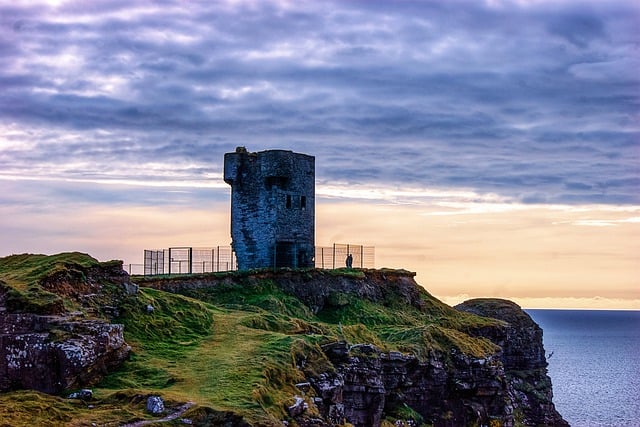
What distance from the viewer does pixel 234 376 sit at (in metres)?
33.5

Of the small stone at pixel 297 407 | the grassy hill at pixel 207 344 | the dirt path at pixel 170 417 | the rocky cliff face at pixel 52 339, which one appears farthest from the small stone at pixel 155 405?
the small stone at pixel 297 407

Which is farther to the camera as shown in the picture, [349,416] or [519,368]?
[519,368]

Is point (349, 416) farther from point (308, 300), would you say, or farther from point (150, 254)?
point (150, 254)

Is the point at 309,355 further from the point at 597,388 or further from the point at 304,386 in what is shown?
the point at 597,388

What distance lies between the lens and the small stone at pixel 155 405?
93.8 ft

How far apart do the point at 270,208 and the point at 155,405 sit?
1522 inches

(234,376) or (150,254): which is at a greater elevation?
(150,254)

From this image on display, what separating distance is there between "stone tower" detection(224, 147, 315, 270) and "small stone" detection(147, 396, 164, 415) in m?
37.0

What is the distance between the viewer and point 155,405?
2875 centimetres

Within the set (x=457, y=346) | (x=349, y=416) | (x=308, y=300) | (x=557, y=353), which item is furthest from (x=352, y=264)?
(x=557, y=353)

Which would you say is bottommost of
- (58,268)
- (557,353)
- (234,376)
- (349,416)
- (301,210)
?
(557,353)

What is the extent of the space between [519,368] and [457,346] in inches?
1109

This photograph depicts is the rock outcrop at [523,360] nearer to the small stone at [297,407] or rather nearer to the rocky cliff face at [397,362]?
the rocky cliff face at [397,362]

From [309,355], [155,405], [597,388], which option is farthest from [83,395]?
[597,388]
